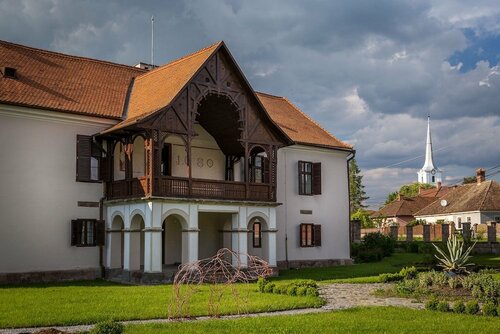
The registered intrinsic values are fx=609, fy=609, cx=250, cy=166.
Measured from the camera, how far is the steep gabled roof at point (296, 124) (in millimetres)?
32406

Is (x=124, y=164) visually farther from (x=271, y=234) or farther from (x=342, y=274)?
(x=342, y=274)

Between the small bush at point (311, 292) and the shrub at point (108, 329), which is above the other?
the shrub at point (108, 329)

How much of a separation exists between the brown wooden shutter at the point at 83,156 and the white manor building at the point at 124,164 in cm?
4

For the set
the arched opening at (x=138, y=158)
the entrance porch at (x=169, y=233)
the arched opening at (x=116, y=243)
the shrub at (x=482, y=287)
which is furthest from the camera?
the arched opening at (x=138, y=158)

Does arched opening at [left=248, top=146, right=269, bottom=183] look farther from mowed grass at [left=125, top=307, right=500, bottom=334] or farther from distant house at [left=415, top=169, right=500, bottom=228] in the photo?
distant house at [left=415, top=169, right=500, bottom=228]

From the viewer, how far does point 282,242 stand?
30953mm

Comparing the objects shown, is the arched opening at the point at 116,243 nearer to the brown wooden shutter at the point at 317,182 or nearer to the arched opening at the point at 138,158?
the arched opening at the point at 138,158

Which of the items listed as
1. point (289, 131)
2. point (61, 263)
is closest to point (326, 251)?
point (289, 131)

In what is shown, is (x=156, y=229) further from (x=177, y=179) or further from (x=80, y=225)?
(x=80, y=225)

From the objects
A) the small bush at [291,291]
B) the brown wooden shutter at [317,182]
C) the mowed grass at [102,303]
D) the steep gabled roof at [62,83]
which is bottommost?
the mowed grass at [102,303]

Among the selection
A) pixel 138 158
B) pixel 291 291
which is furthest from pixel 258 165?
pixel 291 291

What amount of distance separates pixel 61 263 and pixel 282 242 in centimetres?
1143

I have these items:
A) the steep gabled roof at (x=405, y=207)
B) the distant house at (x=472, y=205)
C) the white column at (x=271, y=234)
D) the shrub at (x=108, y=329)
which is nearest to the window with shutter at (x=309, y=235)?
the white column at (x=271, y=234)

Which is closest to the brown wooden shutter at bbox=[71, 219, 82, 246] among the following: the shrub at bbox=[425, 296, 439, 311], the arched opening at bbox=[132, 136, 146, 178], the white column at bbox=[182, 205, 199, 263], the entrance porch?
the entrance porch
